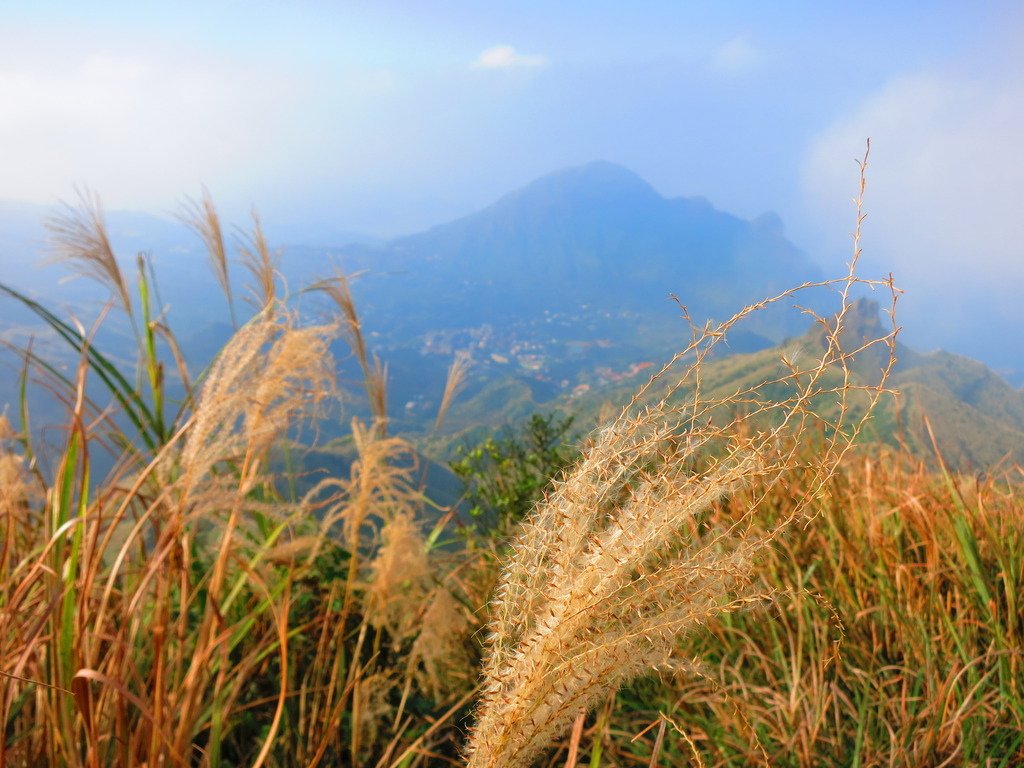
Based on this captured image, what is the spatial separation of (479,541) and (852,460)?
2.53m

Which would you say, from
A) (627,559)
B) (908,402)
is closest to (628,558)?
(627,559)

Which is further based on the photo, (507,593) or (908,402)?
(908,402)

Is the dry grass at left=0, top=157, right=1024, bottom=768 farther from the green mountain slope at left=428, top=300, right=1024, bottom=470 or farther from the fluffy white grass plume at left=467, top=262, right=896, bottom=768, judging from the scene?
the green mountain slope at left=428, top=300, right=1024, bottom=470

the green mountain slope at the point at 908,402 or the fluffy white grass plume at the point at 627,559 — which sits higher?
the fluffy white grass plume at the point at 627,559

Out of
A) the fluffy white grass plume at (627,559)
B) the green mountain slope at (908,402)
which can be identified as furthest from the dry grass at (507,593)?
the green mountain slope at (908,402)

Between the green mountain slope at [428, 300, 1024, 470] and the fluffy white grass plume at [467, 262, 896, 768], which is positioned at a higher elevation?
the fluffy white grass plume at [467, 262, 896, 768]

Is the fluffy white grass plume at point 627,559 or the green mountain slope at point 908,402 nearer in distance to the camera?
the fluffy white grass plume at point 627,559

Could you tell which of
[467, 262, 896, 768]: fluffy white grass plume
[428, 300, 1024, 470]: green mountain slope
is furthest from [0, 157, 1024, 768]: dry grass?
[428, 300, 1024, 470]: green mountain slope

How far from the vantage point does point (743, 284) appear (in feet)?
636

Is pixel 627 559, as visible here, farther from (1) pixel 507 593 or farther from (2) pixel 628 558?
(1) pixel 507 593

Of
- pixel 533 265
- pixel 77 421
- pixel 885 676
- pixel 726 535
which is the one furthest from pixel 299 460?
pixel 533 265

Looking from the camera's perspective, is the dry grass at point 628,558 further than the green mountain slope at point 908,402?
No

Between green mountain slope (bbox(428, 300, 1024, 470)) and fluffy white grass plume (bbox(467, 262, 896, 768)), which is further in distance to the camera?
green mountain slope (bbox(428, 300, 1024, 470))

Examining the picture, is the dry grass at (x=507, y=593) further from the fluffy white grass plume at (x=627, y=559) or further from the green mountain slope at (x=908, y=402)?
the green mountain slope at (x=908, y=402)
